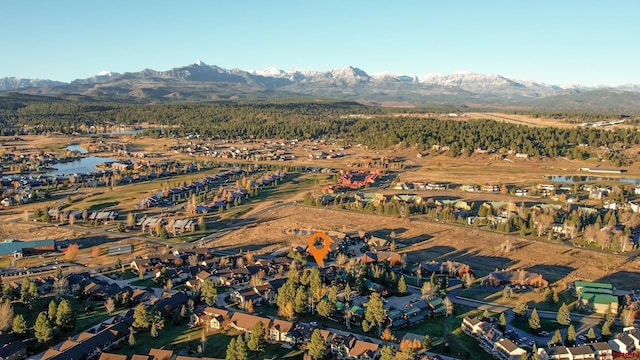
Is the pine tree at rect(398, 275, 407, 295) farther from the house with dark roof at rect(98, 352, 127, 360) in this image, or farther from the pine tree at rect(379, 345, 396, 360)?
the house with dark roof at rect(98, 352, 127, 360)

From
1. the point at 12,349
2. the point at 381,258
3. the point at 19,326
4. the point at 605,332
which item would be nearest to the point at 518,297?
the point at 605,332

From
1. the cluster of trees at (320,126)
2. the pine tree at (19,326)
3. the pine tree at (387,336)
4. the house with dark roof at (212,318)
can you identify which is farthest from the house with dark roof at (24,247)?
the cluster of trees at (320,126)

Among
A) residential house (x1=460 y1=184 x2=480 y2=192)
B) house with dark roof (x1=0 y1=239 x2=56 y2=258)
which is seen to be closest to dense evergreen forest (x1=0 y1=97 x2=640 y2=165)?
residential house (x1=460 y1=184 x2=480 y2=192)

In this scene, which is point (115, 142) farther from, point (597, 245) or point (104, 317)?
point (597, 245)

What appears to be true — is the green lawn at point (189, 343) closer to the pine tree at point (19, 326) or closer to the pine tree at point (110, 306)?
the pine tree at point (110, 306)

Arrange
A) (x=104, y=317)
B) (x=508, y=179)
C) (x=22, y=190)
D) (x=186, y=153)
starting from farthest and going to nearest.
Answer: (x=186, y=153) → (x=508, y=179) → (x=22, y=190) → (x=104, y=317)

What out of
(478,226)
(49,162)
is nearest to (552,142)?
(478,226)

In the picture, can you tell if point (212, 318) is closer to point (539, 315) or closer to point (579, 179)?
point (539, 315)
